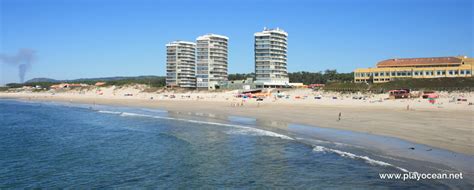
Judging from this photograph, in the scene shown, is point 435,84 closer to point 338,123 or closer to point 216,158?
point 338,123

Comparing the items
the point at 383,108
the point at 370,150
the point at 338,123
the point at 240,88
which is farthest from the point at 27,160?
the point at 240,88

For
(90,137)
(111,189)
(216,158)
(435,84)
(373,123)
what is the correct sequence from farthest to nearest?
1. (435,84)
2. (373,123)
3. (90,137)
4. (216,158)
5. (111,189)

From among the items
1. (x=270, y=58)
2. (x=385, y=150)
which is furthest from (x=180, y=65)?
(x=385, y=150)

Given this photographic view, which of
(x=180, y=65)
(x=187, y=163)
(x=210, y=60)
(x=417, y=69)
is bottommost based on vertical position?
(x=187, y=163)

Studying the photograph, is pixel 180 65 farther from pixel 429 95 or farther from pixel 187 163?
pixel 187 163

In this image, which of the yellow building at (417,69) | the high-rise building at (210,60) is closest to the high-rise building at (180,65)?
the high-rise building at (210,60)

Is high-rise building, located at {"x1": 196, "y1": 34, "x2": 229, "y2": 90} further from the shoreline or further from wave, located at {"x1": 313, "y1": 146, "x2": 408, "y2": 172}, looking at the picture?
wave, located at {"x1": 313, "y1": 146, "x2": 408, "y2": 172}

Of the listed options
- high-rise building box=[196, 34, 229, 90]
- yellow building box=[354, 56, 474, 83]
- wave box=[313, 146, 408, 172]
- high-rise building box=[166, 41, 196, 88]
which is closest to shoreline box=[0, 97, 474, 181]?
wave box=[313, 146, 408, 172]
